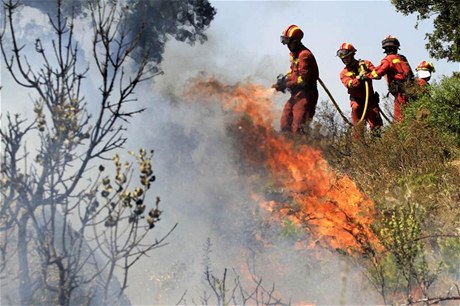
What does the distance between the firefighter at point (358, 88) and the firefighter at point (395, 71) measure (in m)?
0.44

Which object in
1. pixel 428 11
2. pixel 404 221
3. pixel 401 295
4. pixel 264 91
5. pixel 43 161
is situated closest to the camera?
pixel 43 161

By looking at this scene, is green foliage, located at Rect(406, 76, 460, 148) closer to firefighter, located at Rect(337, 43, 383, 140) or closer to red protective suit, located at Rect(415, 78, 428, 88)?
firefighter, located at Rect(337, 43, 383, 140)

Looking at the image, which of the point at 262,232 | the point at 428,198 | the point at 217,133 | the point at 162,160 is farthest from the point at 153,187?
the point at 428,198

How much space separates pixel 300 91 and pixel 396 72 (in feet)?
9.93

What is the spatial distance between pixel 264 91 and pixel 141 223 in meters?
3.82

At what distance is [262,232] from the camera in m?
11.6

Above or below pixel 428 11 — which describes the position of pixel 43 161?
below

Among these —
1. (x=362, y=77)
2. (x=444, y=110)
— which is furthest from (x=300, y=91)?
(x=444, y=110)

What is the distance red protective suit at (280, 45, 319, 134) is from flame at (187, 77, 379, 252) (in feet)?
1.26

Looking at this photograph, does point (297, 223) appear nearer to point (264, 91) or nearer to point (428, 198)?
point (428, 198)

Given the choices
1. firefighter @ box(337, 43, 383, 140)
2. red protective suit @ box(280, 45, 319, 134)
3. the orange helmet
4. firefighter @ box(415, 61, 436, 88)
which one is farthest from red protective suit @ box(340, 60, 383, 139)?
the orange helmet

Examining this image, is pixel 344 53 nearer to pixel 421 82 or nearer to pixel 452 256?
pixel 421 82

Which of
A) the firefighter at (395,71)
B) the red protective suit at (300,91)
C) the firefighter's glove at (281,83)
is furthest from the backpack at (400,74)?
the firefighter's glove at (281,83)

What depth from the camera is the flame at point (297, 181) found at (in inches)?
433
